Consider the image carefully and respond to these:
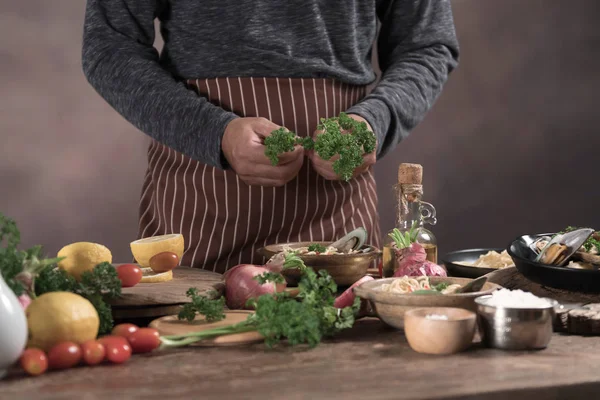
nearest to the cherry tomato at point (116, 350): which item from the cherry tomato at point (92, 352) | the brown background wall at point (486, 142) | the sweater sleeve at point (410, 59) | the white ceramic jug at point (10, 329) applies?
the cherry tomato at point (92, 352)

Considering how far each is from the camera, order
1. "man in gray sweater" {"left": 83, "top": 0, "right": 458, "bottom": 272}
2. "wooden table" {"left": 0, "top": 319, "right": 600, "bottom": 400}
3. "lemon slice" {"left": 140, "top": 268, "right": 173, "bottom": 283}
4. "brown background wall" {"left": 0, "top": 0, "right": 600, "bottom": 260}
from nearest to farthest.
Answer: "wooden table" {"left": 0, "top": 319, "right": 600, "bottom": 400}
"lemon slice" {"left": 140, "top": 268, "right": 173, "bottom": 283}
"man in gray sweater" {"left": 83, "top": 0, "right": 458, "bottom": 272}
"brown background wall" {"left": 0, "top": 0, "right": 600, "bottom": 260}

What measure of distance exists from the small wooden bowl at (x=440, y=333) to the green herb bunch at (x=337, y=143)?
0.54 meters

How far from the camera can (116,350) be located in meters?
1.32

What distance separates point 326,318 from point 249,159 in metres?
0.67

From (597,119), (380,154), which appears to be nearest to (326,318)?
(380,154)

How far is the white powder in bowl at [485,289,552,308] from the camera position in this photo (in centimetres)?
141

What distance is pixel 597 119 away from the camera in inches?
186

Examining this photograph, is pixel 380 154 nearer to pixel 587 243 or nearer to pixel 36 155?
pixel 587 243

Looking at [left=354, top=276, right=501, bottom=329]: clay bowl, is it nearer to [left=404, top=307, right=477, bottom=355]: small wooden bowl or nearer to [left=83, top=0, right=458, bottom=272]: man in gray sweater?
[left=404, top=307, right=477, bottom=355]: small wooden bowl

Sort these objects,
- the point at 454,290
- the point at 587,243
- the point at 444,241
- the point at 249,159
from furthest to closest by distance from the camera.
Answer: the point at 444,241 → the point at 249,159 → the point at 587,243 → the point at 454,290

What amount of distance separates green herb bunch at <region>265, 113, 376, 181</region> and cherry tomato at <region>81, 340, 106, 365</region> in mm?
723

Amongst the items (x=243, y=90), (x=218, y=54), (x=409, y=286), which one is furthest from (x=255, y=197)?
(x=409, y=286)

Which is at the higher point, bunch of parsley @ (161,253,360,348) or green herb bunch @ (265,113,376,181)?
green herb bunch @ (265,113,376,181)

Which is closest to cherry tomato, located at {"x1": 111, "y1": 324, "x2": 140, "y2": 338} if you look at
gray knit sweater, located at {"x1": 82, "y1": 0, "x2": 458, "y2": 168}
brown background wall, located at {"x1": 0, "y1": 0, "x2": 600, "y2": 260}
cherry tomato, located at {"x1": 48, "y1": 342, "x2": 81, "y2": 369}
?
cherry tomato, located at {"x1": 48, "y1": 342, "x2": 81, "y2": 369}
